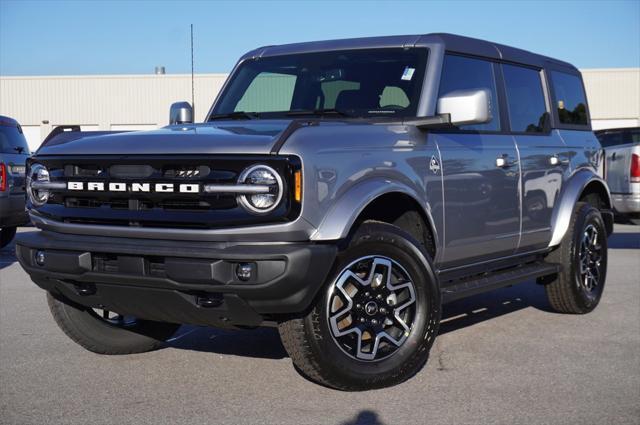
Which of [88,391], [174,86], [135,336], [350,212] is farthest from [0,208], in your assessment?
[174,86]

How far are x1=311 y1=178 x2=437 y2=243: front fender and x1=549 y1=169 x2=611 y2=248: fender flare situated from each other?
2.32 meters

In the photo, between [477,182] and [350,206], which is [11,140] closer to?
[477,182]

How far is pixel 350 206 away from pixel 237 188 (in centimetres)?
62

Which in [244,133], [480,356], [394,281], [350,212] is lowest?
[480,356]

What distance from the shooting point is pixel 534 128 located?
6.80 metres

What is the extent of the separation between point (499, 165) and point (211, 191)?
7.98 feet

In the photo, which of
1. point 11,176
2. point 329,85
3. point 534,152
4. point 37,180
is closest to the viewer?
point 37,180

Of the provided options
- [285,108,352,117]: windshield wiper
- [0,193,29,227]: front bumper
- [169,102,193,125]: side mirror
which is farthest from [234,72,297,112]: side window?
[0,193,29,227]: front bumper

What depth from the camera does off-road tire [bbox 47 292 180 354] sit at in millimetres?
5277

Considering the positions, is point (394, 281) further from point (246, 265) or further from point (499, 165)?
point (499, 165)

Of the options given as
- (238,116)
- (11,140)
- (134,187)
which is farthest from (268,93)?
(11,140)

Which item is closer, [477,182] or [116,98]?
[477,182]

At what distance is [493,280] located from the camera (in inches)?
234

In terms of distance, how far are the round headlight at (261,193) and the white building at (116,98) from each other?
39.6 m
